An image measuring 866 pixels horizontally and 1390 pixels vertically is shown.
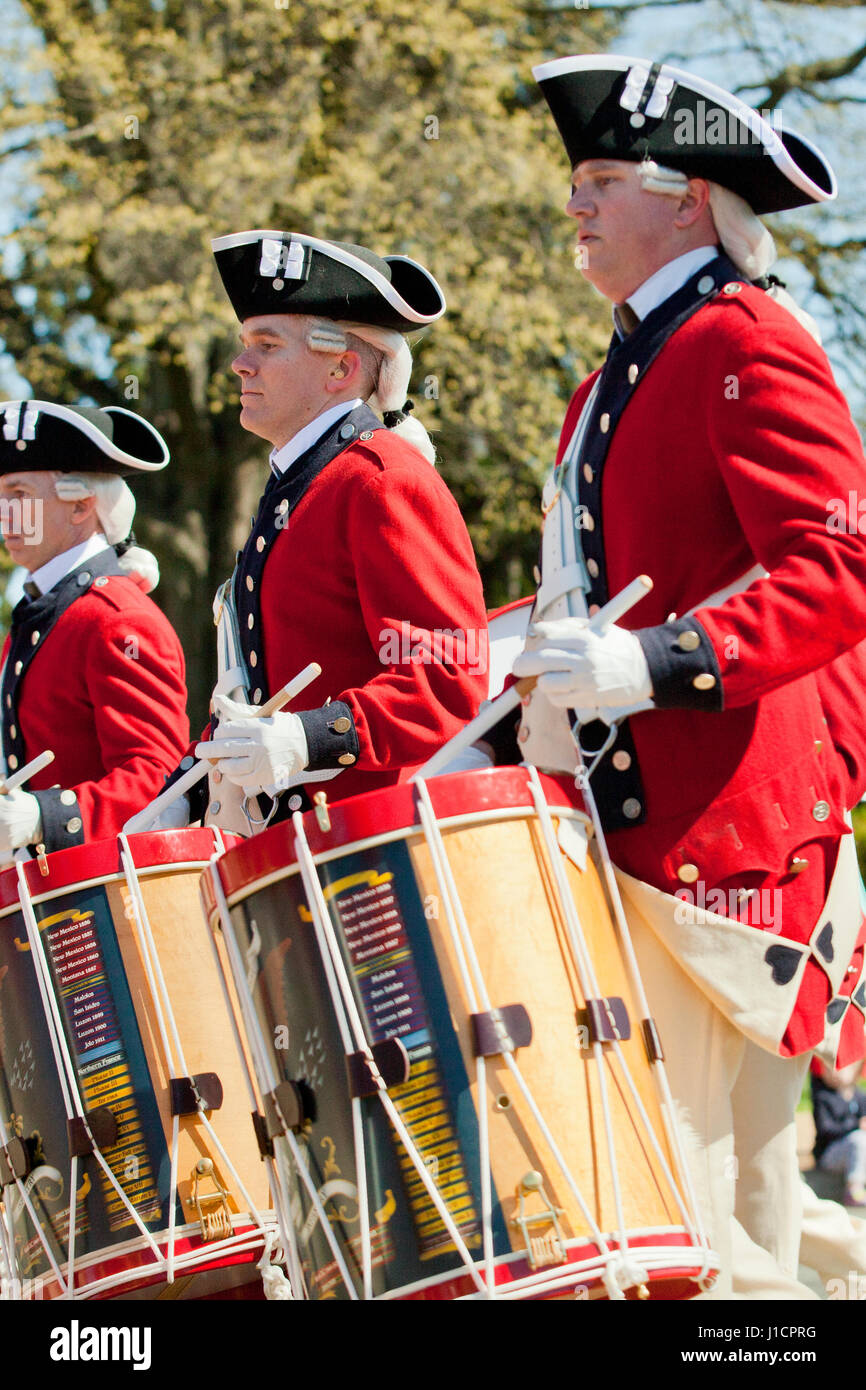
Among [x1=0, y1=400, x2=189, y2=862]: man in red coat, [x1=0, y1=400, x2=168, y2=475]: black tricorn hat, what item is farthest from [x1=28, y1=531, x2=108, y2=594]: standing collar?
[x1=0, y1=400, x2=168, y2=475]: black tricorn hat

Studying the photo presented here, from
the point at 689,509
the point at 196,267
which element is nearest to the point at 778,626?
the point at 689,509

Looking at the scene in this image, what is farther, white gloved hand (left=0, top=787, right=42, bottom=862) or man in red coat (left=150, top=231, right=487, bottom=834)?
white gloved hand (left=0, top=787, right=42, bottom=862)

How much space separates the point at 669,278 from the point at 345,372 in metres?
1.09

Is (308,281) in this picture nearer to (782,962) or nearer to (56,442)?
(56,442)

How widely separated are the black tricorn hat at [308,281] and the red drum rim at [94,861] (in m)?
1.09

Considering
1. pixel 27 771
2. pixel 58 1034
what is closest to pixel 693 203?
pixel 27 771

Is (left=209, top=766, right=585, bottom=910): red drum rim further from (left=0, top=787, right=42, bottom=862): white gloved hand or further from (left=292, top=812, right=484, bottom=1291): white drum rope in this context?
(left=0, top=787, right=42, bottom=862): white gloved hand

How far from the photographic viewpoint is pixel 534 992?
2416 mm

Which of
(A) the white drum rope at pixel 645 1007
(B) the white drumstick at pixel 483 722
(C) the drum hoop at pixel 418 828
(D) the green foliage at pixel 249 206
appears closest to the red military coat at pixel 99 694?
(B) the white drumstick at pixel 483 722

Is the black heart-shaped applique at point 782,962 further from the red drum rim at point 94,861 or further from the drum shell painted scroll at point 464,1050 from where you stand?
the red drum rim at point 94,861

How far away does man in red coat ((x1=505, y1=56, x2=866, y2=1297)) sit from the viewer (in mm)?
2443

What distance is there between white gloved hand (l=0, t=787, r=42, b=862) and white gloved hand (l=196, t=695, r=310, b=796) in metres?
1.08
